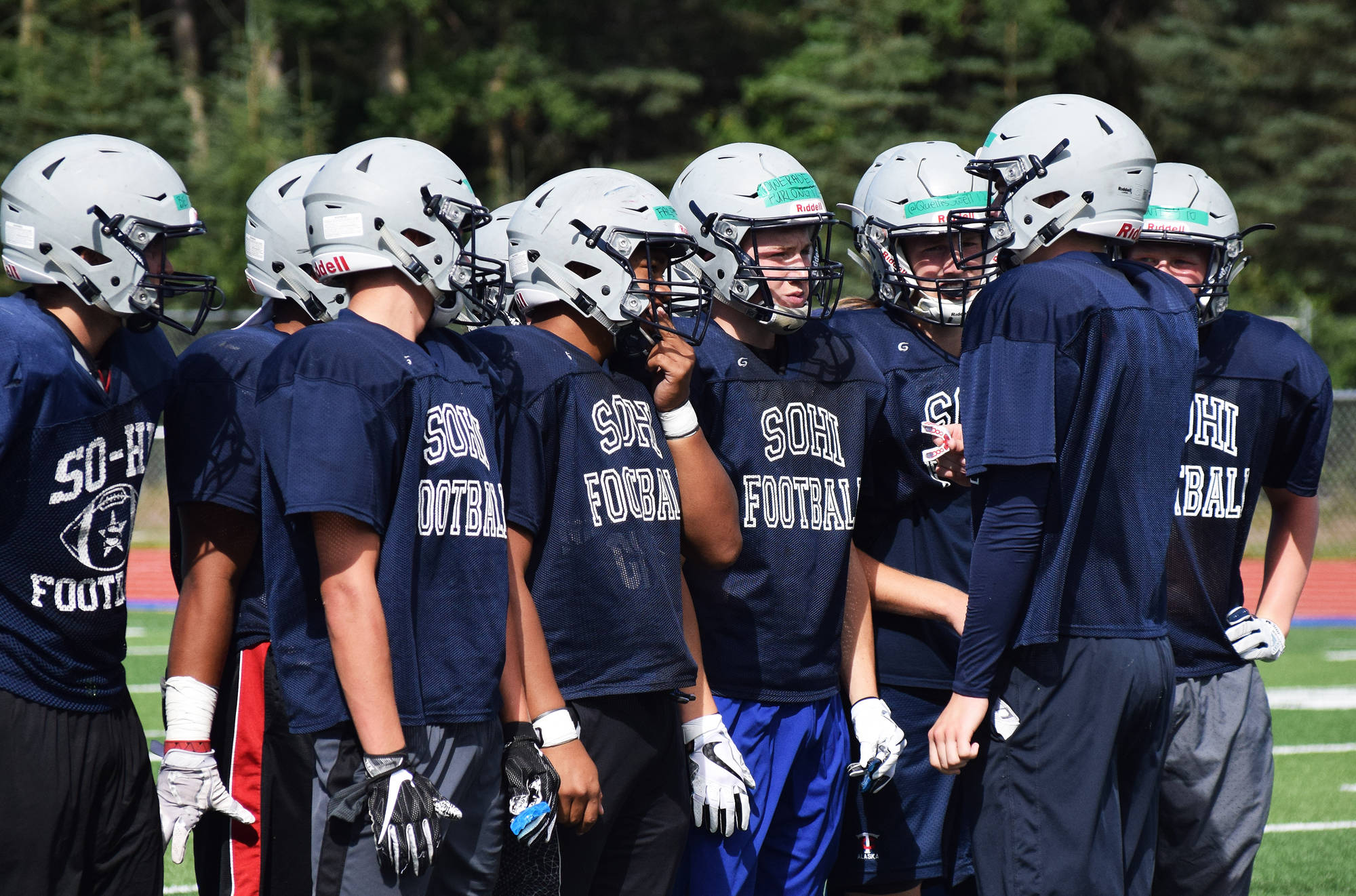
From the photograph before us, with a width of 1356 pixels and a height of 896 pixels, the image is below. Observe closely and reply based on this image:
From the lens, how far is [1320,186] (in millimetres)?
23922

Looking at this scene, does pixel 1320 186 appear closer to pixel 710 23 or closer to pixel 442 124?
pixel 710 23

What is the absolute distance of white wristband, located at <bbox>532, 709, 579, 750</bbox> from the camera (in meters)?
3.32

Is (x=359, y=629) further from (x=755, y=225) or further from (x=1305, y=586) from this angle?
(x=1305, y=586)

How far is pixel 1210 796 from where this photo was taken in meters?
4.21

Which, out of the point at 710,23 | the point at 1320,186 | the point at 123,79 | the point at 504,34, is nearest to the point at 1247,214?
the point at 1320,186

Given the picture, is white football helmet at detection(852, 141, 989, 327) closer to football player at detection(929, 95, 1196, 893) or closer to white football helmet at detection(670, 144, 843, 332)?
white football helmet at detection(670, 144, 843, 332)

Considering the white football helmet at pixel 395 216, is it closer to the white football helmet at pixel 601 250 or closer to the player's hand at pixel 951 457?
the white football helmet at pixel 601 250

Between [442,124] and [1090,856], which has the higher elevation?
[442,124]

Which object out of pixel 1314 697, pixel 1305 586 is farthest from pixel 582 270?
pixel 1305 586

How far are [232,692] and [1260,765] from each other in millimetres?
2930

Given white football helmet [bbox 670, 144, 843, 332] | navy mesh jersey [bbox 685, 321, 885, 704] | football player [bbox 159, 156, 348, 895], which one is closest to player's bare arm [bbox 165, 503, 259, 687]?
football player [bbox 159, 156, 348, 895]

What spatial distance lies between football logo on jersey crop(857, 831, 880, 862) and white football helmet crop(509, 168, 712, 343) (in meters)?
1.55

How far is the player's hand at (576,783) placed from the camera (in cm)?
330

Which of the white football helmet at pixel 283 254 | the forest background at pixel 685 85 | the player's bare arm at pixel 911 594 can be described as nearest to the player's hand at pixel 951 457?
the player's bare arm at pixel 911 594
